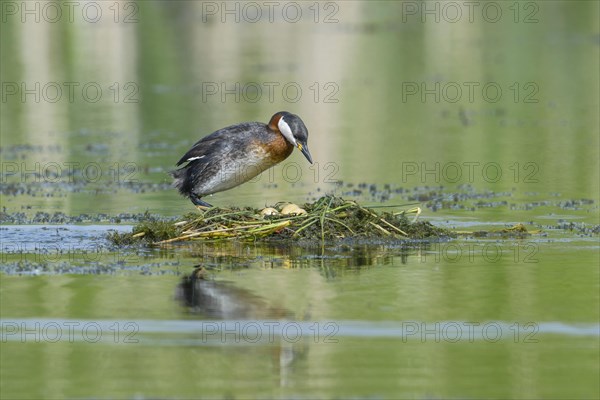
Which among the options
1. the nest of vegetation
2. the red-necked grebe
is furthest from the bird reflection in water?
the red-necked grebe

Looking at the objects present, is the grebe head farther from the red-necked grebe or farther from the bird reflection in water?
the bird reflection in water

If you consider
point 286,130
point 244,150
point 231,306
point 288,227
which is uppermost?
point 286,130

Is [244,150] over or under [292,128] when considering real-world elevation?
under

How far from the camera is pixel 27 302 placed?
388 inches

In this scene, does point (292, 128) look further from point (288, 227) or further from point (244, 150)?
point (288, 227)

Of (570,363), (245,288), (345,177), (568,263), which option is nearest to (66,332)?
(245,288)

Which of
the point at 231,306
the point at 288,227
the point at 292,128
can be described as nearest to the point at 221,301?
the point at 231,306

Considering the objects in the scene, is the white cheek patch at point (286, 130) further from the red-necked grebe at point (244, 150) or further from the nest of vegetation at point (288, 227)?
the nest of vegetation at point (288, 227)

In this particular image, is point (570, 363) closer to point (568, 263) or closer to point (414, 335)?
point (414, 335)

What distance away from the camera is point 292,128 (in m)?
12.8

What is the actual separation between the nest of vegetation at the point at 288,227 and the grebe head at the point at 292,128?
668mm

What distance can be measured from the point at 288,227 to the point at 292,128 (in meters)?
1.04

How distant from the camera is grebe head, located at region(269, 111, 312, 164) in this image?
12789 mm

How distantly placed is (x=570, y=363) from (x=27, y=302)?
399cm
